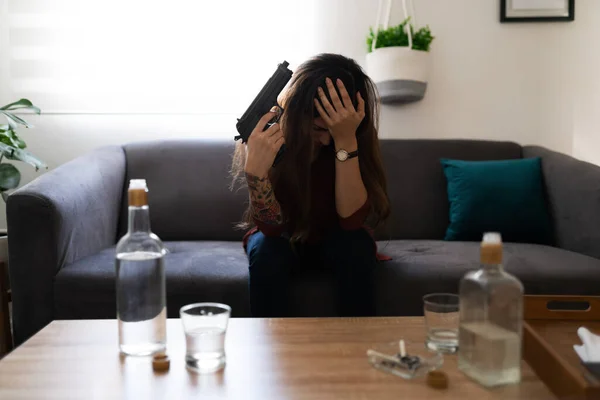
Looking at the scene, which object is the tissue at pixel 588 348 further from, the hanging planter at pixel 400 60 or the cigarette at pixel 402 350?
the hanging planter at pixel 400 60

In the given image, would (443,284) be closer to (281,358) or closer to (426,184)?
(426,184)

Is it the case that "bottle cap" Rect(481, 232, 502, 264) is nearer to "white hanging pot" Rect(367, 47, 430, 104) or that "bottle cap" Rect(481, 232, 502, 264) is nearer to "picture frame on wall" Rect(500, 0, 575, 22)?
"white hanging pot" Rect(367, 47, 430, 104)

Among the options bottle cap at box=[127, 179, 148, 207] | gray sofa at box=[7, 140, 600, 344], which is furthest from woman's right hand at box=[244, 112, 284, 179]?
bottle cap at box=[127, 179, 148, 207]

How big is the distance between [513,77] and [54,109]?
1.77 meters

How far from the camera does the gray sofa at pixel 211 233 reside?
5.45 ft

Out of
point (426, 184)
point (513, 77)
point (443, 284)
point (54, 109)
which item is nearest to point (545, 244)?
point (426, 184)

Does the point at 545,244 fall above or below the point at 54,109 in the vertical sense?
below

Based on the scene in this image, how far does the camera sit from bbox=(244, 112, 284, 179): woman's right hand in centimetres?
142

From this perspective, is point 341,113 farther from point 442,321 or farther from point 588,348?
point 588,348

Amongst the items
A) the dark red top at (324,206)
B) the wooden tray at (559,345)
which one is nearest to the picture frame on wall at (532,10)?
the dark red top at (324,206)

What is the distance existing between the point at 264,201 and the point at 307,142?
0.19 m

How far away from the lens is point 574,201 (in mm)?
1975

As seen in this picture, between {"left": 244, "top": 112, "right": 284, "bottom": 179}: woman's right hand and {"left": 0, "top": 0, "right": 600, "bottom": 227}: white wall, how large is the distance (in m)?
1.09

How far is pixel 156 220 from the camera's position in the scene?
222 cm
